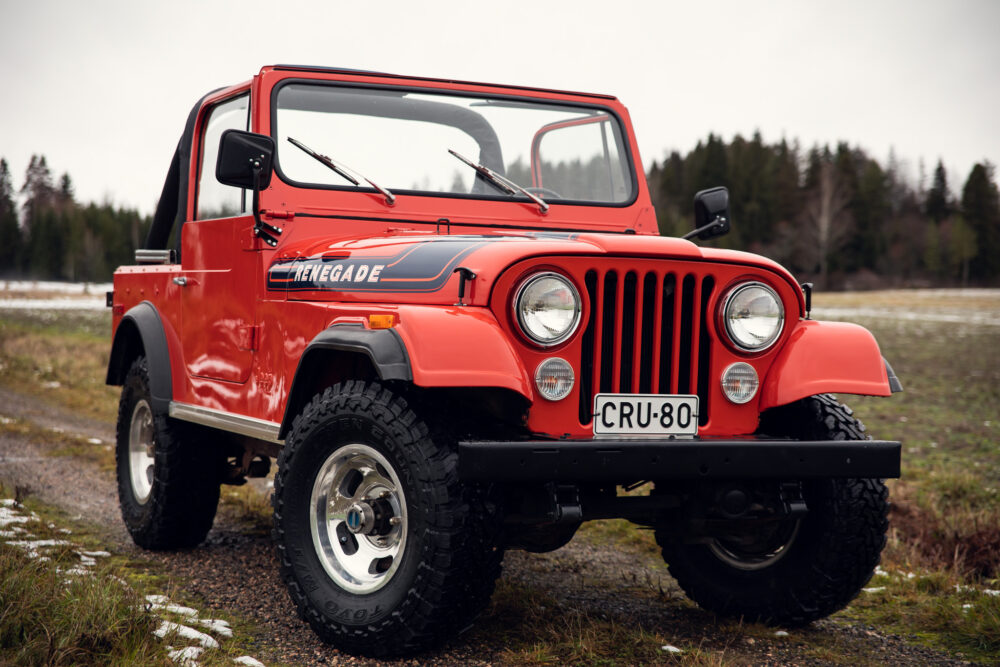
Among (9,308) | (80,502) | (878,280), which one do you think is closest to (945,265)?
(878,280)

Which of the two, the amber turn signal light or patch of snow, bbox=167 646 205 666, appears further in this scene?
the amber turn signal light

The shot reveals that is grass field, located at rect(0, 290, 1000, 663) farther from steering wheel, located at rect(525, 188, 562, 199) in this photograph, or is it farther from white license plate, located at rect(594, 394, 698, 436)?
steering wheel, located at rect(525, 188, 562, 199)

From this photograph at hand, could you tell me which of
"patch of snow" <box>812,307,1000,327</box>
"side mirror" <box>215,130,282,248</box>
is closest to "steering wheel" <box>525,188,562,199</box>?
"side mirror" <box>215,130,282,248</box>

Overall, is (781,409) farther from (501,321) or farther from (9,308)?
(9,308)

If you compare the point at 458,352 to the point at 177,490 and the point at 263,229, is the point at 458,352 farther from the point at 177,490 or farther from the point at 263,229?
the point at 177,490

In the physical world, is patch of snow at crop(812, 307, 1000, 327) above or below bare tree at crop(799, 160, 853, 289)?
below

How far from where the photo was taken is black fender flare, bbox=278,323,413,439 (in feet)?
10.1

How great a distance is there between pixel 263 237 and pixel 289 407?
89cm

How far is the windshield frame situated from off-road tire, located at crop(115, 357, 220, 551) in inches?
59.4

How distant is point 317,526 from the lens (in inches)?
138

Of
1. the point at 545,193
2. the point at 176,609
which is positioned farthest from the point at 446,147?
the point at 176,609

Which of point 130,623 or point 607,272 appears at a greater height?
point 607,272

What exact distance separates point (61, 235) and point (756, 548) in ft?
208

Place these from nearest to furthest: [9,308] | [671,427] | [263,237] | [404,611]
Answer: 1. [404,611]
2. [671,427]
3. [263,237]
4. [9,308]
